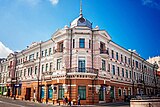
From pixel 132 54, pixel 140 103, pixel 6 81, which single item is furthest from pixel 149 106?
pixel 6 81

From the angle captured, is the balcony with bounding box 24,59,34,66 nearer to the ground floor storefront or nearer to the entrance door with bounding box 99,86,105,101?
the ground floor storefront

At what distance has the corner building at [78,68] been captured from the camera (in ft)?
103

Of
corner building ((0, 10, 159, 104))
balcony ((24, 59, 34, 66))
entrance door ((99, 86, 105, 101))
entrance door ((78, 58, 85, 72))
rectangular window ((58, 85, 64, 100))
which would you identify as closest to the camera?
corner building ((0, 10, 159, 104))

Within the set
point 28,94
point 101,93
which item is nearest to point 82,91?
point 101,93

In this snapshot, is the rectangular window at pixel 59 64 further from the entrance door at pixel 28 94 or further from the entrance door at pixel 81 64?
the entrance door at pixel 28 94

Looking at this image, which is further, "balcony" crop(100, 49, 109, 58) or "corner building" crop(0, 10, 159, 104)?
"balcony" crop(100, 49, 109, 58)

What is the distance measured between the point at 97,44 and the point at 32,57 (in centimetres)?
1829

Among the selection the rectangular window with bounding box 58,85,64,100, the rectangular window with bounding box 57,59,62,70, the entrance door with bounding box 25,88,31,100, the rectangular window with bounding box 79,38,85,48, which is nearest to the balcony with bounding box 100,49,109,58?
the rectangular window with bounding box 79,38,85,48

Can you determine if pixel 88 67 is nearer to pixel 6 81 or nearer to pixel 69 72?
pixel 69 72

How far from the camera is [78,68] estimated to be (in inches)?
1256

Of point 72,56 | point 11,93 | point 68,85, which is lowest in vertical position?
point 11,93

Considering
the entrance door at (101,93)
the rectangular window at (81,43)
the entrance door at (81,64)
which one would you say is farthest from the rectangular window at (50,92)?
A: the rectangular window at (81,43)

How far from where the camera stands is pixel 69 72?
104 feet

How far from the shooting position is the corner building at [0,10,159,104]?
3133 cm
